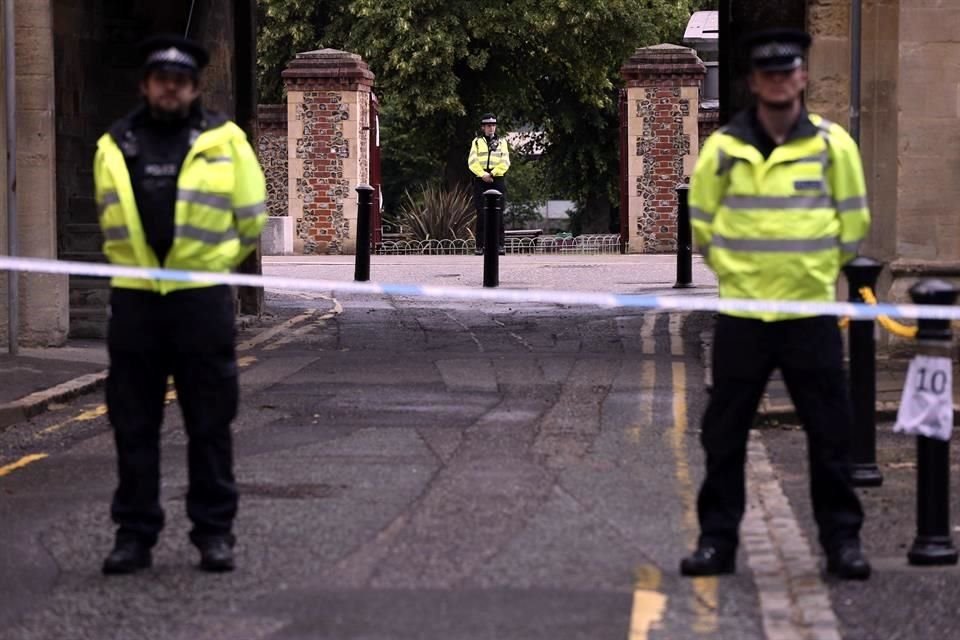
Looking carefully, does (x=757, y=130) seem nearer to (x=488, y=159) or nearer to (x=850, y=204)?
(x=850, y=204)

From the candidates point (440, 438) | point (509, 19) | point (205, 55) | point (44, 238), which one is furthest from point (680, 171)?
point (205, 55)

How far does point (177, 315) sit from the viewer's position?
7.09 meters

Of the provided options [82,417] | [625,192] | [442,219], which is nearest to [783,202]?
[82,417]

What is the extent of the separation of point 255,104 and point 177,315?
1281 centimetres

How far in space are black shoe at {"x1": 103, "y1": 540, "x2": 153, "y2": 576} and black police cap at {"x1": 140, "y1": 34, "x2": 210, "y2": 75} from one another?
1719mm

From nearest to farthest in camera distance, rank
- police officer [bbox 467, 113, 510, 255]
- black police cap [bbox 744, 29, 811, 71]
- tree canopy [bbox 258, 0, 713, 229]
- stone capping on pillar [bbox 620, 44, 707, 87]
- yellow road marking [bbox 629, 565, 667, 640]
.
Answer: yellow road marking [bbox 629, 565, 667, 640], black police cap [bbox 744, 29, 811, 71], police officer [bbox 467, 113, 510, 255], stone capping on pillar [bbox 620, 44, 707, 87], tree canopy [bbox 258, 0, 713, 229]

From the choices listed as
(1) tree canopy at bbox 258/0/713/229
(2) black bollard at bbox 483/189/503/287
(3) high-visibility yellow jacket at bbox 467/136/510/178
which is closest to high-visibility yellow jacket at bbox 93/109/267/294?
(2) black bollard at bbox 483/189/503/287

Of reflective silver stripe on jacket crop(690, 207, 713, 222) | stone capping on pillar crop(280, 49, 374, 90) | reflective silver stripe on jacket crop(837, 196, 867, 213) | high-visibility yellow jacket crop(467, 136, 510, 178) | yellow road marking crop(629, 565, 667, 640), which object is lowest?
yellow road marking crop(629, 565, 667, 640)

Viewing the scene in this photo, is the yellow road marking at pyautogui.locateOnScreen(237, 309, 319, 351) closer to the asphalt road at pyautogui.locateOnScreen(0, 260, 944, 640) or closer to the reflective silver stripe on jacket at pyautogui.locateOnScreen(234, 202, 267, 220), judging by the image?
the asphalt road at pyautogui.locateOnScreen(0, 260, 944, 640)

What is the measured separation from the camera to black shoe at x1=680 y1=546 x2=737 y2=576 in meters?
6.92

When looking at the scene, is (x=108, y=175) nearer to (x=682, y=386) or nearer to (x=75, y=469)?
(x=75, y=469)

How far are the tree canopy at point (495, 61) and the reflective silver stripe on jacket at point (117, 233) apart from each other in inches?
1380

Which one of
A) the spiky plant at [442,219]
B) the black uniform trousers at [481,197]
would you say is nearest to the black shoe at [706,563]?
the black uniform trousers at [481,197]

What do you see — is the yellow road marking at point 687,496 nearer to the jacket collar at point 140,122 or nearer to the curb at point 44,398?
the jacket collar at point 140,122
